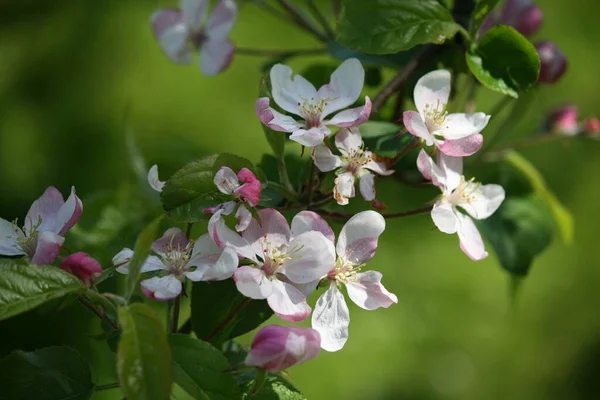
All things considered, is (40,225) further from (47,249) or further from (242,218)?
(242,218)

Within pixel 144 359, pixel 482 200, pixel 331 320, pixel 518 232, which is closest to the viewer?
pixel 144 359

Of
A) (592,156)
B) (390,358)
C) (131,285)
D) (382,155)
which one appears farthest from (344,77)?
(592,156)

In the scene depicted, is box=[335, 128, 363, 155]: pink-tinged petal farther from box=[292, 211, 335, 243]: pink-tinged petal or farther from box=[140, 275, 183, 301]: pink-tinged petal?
box=[140, 275, 183, 301]: pink-tinged petal

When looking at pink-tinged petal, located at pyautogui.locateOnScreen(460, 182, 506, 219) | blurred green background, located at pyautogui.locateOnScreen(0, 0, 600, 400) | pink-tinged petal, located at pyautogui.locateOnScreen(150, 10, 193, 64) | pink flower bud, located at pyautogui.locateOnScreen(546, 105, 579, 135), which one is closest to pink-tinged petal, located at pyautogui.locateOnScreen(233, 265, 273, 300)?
pink-tinged petal, located at pyautogui.locateOnScreen(460, 182, 506, 219)

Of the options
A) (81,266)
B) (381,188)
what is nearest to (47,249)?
(81,266)

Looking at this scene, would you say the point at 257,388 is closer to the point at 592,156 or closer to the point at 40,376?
the point at 40,376
